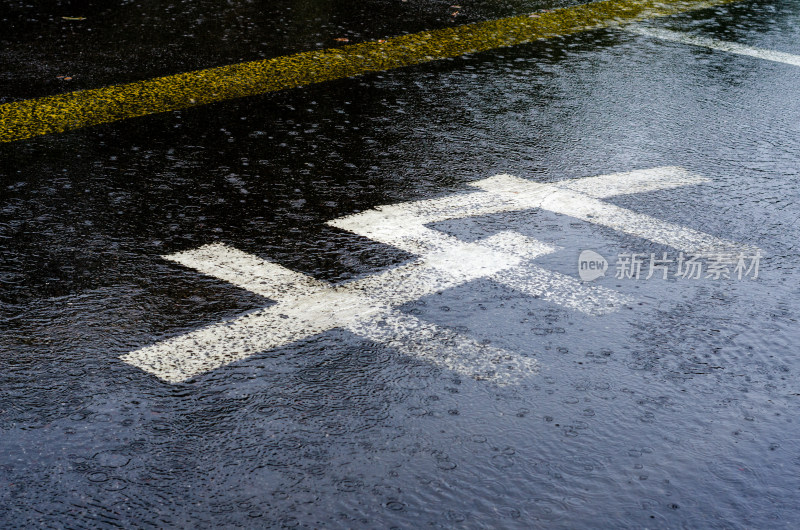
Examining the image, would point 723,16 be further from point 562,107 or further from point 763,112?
point 562,107

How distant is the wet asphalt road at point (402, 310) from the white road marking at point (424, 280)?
0.07 meters

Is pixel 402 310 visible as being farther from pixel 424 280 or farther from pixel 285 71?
pixel 285 71

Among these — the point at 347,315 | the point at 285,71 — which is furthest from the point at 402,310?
the point at 285,71

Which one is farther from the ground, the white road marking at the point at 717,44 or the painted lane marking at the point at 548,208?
the white road marking at the point at 717,44

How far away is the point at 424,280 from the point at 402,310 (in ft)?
0.89

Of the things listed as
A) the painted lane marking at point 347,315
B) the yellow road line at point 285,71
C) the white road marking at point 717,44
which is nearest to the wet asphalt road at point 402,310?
the painted lane marking at point 347,315

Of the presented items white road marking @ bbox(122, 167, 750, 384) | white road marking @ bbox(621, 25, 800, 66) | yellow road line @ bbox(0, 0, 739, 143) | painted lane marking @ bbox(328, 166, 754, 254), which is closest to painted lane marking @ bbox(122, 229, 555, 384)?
white road marking @ bbox(122, 167, 750, 384)

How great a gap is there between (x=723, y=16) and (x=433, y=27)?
115 inches

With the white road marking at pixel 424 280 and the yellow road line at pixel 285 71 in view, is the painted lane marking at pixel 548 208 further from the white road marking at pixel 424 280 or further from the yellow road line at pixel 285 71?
the yellow road line at pixel 285 71

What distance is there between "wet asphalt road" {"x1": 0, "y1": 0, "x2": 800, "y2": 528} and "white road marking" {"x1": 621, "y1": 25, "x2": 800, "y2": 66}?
96 cm

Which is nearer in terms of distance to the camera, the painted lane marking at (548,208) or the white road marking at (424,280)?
the white road marking at (424,280)

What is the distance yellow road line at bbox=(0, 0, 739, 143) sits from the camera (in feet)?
18.4

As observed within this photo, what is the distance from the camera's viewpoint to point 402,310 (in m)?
3.61

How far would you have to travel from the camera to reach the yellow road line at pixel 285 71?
5613 millimetres
